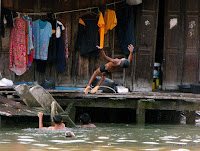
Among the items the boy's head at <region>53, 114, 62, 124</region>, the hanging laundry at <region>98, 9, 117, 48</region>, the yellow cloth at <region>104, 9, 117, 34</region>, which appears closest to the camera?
the boy's head at <region>53, 114, 62, 124</region>

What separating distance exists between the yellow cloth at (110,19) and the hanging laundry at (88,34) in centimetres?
31

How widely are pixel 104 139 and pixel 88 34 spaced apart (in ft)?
19.2

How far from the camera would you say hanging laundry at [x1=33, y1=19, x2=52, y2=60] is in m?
14.2

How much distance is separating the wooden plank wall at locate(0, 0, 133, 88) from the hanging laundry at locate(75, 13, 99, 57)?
0.23 m

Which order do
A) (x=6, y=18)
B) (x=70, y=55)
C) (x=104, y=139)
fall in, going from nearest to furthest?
(x=104, y=139), (x=6, y=18), (x=70, y=55)

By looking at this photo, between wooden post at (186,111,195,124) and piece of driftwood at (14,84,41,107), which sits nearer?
piece of driftwood at (14,84,41,107)

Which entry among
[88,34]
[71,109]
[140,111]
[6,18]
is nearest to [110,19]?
[88,34]

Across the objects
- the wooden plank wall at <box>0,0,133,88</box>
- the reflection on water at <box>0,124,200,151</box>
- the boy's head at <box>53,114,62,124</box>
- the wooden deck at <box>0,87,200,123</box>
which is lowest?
the reflection on water at <box>0,124,200,151</box>

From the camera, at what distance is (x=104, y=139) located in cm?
912

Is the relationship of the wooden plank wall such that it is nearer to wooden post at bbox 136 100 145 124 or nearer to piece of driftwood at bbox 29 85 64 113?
wooden post at bbox 136 100 145 124

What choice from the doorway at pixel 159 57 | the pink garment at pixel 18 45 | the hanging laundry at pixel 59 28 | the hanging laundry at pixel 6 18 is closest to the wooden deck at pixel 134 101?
the pink garment at pixel 18 45

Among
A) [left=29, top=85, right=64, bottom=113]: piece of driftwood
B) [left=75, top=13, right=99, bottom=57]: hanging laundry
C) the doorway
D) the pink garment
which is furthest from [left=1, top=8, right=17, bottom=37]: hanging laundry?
the doorway

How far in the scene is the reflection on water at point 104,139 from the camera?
26.6 ft

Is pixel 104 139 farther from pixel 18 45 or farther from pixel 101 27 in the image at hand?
pixel 18 45
